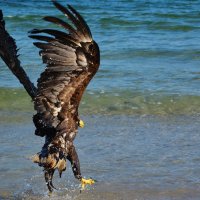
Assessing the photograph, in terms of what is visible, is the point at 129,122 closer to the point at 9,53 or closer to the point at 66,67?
the point at 9,53

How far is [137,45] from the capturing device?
1228cm

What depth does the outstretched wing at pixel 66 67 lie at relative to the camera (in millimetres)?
5156

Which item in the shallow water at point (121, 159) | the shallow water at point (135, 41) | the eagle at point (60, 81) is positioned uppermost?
the eagle at point (60, 81)

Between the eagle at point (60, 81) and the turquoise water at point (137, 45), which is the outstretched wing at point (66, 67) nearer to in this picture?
the eagle at point (60, 81)

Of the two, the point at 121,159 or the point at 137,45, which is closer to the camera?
the point at 121,159

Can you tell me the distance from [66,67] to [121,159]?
1.60 m

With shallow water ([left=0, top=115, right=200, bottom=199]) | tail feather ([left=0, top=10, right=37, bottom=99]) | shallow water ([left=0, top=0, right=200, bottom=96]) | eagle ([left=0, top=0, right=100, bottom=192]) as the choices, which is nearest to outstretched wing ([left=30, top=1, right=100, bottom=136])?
eagle ([left=0, top=0, right=100, bottom=192])

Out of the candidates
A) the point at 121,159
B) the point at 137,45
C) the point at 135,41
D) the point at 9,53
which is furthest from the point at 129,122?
the point at 135,41

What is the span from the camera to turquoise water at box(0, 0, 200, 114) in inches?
373

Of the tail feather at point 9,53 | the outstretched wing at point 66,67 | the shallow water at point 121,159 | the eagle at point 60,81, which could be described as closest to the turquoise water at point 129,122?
the shallow water at point 121,159

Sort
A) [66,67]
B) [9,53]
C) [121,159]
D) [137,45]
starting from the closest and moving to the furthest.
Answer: [66,67] → [9,53] → [121,159] → [137,45]

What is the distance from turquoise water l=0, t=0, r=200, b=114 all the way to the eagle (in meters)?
2.85

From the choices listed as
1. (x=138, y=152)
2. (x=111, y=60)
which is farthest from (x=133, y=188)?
(x=111, y=60)

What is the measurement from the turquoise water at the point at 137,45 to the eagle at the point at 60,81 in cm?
285
